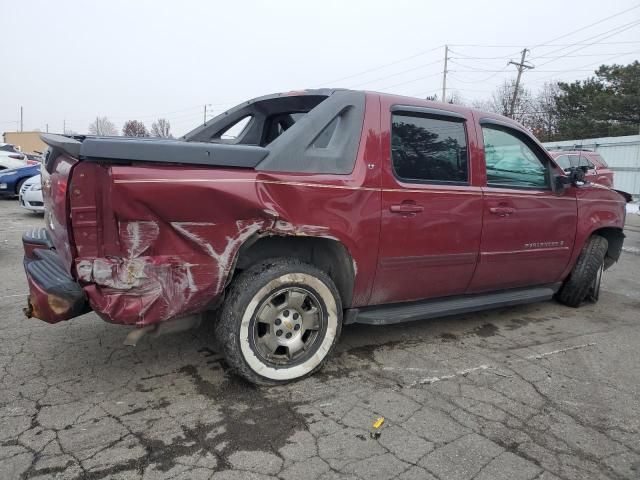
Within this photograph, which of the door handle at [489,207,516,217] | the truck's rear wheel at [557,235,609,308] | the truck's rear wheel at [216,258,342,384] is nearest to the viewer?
the truck's rear wheel at [216,258,342,384]

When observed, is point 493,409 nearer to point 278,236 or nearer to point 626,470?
point 626,470

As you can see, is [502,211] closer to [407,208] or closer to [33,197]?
[407,208]

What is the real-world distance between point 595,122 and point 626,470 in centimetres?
3837

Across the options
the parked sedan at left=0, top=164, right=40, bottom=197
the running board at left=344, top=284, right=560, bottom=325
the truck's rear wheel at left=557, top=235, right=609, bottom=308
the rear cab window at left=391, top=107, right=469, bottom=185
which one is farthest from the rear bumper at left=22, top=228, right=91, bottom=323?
the parked sedan at left=0, top=164, right=40, bottom=197

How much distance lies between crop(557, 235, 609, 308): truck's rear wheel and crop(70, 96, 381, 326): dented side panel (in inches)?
122

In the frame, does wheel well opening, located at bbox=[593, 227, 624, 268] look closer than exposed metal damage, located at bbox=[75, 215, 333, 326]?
No

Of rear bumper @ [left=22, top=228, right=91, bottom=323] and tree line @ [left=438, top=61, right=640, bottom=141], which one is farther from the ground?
tree line @ [left=438, top=61, right=640, bottom=141]

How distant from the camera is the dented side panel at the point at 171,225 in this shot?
252 cm

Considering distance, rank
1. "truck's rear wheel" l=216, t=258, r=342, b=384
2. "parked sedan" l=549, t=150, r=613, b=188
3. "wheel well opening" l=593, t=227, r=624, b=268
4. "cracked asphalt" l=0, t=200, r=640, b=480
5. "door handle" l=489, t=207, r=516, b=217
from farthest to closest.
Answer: "parked sedan" l=549, t=150, r=613, b=188 < "wheel well opening" l=593, t=227, r=624, b=268 < "door handle" l=489, t=207, r=516, b=217 < "truck's rear wheel" l=216, t=258, r=342, b=384 < "cracked asphalt" l=0, t=200, r=640, b=480

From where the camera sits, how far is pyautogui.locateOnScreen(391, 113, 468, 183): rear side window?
3447mm

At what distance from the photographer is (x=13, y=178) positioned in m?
14.3

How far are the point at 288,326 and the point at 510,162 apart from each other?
2487mm

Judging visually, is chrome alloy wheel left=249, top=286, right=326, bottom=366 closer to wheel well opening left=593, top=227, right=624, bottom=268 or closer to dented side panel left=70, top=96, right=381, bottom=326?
dented side panel left=70, top=96, right=381, bottom=326

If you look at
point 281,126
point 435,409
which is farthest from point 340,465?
point 281,126
